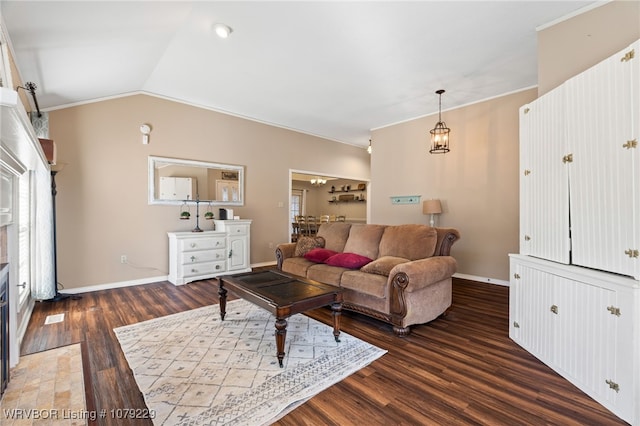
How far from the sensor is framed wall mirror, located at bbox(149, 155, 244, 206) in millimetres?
4469

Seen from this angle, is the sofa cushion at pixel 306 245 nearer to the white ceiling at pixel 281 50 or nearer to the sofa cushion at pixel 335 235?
the sofa cushion at pixel 335 235

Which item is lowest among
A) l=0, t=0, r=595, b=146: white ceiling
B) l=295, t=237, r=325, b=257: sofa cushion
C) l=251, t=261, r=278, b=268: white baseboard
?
l=251, t=261, r=278, b=268: white baseboard

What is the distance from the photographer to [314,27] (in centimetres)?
272

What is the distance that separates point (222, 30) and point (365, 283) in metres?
2.93

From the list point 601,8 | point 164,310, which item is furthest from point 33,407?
point 601,8

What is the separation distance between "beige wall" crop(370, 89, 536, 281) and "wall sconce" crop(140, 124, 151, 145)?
4528mm

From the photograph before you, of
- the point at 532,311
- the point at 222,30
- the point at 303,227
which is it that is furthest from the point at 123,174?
the point at 532,311

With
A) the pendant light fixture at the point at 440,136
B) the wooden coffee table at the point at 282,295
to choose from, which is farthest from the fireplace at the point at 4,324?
the pendant light fixture at the point at 440,136

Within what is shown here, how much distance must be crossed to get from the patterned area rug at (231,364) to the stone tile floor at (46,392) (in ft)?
1.03

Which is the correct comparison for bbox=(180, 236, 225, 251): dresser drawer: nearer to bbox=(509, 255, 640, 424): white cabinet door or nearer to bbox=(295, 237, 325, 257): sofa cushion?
bbox=(295, 237, 325, 257): sofa cushion

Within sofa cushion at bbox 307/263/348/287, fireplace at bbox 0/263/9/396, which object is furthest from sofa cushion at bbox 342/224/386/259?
fireplace at bbox 0/263/9/396

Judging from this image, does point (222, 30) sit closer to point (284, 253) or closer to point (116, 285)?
point (284, 253)

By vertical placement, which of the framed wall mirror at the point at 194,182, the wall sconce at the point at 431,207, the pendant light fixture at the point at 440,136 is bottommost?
the wall sconce at the point at 431,207

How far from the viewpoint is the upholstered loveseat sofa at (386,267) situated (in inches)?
99.7
